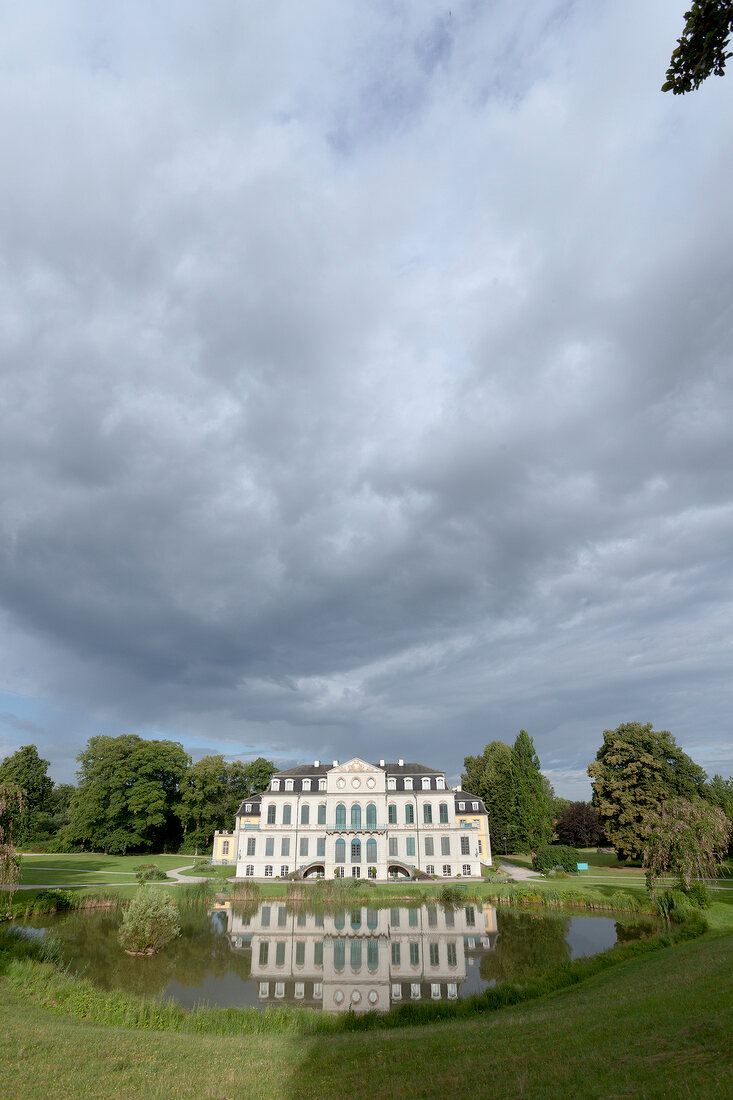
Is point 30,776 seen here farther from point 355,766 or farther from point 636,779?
point 636,779

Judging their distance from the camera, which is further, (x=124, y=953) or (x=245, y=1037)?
(x=124, y=953)

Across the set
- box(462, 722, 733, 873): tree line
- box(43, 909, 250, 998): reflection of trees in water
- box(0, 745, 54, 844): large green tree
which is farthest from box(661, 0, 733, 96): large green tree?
box(0, 745, 54, 844): large green tree

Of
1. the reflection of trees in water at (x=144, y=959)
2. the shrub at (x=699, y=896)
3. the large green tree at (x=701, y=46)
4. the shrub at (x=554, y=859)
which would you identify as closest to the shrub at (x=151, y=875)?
the reflection of trees in water at (x=144, y=959)

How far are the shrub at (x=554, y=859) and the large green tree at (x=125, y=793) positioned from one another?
32.0 meters

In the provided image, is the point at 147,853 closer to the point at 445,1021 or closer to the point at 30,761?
the point at 30,761

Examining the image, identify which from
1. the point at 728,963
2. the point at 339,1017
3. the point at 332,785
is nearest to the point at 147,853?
the point at 332,785

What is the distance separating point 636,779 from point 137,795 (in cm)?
→ 4095

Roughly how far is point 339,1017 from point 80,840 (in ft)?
169

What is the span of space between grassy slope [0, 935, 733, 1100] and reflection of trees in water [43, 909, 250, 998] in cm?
766

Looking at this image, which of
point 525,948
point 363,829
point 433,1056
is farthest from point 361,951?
point 363,829

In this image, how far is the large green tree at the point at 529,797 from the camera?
151ft

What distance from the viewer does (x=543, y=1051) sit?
875 centimetres

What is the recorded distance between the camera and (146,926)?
74.1ft

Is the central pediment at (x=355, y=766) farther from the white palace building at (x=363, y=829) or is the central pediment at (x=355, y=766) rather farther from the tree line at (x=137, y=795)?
the tree line at (x=137, y=795)
